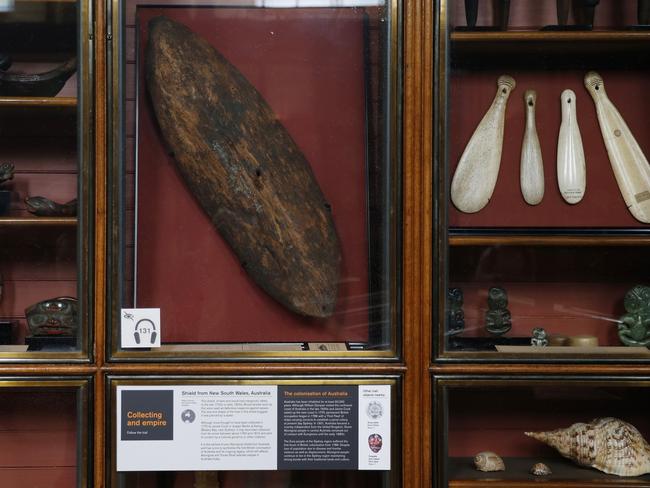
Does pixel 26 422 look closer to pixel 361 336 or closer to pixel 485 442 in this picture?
pixel 361 336

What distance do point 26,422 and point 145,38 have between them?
1.12m

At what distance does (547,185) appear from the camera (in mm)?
2221

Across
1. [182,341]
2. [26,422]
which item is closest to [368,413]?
[182,341]

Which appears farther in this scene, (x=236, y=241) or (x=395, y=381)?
(x=236, y=241)

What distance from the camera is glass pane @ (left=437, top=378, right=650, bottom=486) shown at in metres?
2.11

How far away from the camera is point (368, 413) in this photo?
209cm

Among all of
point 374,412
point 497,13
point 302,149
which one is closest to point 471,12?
point 497,13

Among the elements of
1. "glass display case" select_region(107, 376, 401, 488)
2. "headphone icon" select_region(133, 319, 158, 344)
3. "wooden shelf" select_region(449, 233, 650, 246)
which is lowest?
"glass display case" select_region(107, 376, 401, 488)

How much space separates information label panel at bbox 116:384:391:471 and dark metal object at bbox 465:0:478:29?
102cm

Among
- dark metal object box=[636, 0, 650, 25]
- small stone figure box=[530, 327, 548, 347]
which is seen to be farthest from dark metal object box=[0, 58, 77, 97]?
dark metal object box=[636, 0, 650, 25]

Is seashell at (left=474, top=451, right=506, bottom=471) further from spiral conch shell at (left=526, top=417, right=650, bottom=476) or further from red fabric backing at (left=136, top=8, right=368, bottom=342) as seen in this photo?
red fabric backing at (left=136, top=8, right=368, bottom=342)

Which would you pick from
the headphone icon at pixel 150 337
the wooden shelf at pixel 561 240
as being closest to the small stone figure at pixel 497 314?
the wooden shelf at pixel 561 240

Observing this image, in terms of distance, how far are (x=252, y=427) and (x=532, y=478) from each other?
0.78 meters

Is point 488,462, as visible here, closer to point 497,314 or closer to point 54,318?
point 497,314
